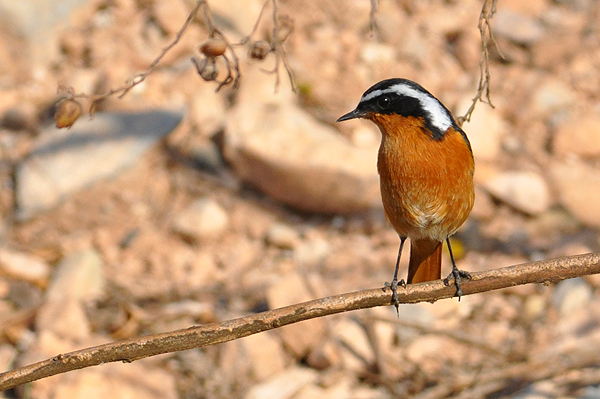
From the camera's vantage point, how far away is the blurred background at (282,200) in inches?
223

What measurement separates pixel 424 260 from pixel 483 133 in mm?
3797

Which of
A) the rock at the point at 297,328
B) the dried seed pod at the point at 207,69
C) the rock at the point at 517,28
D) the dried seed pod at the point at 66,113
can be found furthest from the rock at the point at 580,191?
the dried seed pod at the point at 66,113

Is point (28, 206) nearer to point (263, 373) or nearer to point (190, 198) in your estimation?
point (190, 198)

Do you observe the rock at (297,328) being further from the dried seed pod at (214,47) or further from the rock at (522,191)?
the dried seed pod at (214,47)

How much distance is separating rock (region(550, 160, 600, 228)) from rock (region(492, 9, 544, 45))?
2.26 meters

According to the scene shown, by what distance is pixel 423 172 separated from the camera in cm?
370

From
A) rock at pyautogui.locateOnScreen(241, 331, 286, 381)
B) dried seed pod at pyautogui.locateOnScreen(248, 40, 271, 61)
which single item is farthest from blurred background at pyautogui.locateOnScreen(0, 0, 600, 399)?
dried seed pod at pyautogui.locateOnScreen(248, 40, 271, 61)

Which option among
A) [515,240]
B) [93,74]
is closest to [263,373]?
[515,240]

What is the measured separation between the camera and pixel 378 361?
18.5 feet

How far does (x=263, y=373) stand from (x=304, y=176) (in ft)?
6.85

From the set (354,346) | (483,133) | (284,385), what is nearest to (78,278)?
(284,385)

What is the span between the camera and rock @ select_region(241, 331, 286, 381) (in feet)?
18.4

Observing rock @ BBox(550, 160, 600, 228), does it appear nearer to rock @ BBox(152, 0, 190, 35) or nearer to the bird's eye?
the bird's eye

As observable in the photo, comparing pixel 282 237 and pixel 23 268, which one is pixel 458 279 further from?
pixel 23 268
